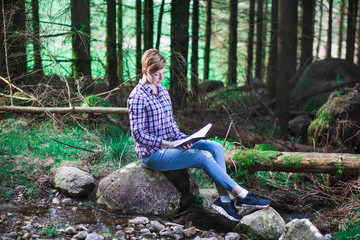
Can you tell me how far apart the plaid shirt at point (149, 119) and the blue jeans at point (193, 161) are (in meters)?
0.11

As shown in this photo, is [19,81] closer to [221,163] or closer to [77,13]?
[77,13]

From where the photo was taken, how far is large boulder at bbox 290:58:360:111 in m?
11.6

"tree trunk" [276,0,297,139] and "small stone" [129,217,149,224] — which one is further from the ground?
"tree trunk" [276,0,297,139]

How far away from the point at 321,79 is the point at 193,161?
29.8 feet

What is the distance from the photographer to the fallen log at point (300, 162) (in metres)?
4.66

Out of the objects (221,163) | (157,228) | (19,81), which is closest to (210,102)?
(19,81)

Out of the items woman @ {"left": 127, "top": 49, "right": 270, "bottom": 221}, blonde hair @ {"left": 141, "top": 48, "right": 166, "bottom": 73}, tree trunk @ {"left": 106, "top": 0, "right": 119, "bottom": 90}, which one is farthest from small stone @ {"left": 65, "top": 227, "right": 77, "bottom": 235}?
tree trunk @ {"left": 106, "top": 0, "right": 119, "bottom": 90}

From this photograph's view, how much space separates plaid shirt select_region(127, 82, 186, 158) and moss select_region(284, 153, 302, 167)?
4.69 ft

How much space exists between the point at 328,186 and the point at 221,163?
1.74 m

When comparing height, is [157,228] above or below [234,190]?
below

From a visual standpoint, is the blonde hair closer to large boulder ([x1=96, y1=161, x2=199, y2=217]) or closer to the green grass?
large boulder ([x1=96, y1=161, x2=199, y2=217])

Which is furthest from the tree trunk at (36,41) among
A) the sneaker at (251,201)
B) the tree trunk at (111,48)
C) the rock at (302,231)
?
the rock at (302,231)

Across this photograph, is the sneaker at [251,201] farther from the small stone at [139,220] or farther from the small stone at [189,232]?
the small stone at [139,220]

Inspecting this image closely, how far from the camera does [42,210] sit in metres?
4.49
